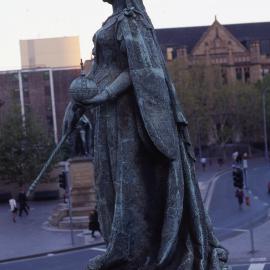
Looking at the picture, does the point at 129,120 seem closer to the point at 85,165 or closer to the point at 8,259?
the point at 8,259

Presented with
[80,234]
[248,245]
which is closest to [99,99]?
[248,245]

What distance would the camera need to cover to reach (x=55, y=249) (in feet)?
82.7

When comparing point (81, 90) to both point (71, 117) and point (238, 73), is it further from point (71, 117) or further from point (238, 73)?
point (238, 73)

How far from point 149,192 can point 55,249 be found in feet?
63.6

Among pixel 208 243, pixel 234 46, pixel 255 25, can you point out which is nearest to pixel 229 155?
pixel 234 46

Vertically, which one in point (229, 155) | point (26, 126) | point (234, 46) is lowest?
point (229, 155)

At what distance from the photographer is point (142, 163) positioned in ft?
21.1

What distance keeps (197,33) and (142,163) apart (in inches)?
4104

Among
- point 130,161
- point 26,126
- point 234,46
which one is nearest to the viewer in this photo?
point 130,161

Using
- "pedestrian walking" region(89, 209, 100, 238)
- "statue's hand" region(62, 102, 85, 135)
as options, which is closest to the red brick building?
"pedestrian walking" region(89, 209, 100, 238)

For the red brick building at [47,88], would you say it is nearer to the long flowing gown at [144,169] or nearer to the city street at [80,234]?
the city street at [80,234]

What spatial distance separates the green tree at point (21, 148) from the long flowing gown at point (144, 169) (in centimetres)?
4083

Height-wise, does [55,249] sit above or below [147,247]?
below

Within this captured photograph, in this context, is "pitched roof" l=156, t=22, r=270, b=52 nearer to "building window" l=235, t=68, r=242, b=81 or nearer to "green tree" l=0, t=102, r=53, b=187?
"building window" l=235, t=68, r=242, b=81
